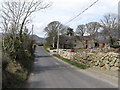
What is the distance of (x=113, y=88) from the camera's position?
10000 mm

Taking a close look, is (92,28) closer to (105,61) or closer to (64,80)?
(105,61)

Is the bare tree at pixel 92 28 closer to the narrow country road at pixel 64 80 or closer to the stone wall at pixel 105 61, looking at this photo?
the stone wall at pixel 105 61

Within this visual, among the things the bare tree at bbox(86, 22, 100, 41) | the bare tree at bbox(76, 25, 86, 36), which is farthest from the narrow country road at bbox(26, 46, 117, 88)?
the bare tree at bbox(76, 25, 86, 36)

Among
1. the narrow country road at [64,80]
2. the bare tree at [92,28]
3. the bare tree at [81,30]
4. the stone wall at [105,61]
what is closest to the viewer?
the narrow country road at [64,80]

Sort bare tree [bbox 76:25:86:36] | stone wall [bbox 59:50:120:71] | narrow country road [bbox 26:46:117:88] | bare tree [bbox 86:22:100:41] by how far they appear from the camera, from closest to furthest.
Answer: narrow country road [bbox 26:46:117:88]
stone wall [bbox 59:50:120:71]
bare tree [bbox 86:22:100:41]
bare tree [bbox 76:25:86:36]

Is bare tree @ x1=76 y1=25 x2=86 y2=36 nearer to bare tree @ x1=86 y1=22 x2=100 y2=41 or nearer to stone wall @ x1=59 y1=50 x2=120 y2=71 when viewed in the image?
bare tree @ x1=86 y1=22 x2=100 y2=41

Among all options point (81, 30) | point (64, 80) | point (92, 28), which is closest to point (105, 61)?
point (64, 80)

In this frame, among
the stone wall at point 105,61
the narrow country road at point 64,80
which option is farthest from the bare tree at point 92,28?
the narrow country road at point 64,80

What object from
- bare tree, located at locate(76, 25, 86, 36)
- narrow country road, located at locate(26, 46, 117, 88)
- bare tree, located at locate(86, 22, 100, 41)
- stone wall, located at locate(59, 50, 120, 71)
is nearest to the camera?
narrow country road, located at locate(26, 46, 117, 88)

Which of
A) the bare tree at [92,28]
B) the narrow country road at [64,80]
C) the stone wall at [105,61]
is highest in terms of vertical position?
the bare tree at [92,28]

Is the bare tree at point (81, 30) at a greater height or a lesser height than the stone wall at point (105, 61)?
greater

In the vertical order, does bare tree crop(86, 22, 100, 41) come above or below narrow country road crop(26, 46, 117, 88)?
above

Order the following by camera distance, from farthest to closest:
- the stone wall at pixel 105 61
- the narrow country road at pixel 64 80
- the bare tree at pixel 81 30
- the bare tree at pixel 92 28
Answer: the bare tree at pixel 81 30 → the bare tree at pixel 92 28 → the stone wall at pixel 105 61 → the narrow country road at pixel 64 80

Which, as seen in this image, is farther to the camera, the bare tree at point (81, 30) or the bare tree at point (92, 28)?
the bare tree at point (81, 30)
